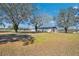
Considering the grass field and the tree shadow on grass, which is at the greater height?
the tree shadow on grass

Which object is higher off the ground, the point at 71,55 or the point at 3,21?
the point at 3,21

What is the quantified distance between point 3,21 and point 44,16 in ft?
1.45

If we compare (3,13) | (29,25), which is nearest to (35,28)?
(29,25)

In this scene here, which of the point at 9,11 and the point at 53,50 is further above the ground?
the point at 9,11

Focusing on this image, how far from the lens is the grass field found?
5023mm

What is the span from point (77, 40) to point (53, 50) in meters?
0.28

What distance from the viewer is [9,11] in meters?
5.07

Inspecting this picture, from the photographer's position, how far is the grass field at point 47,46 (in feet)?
16.5

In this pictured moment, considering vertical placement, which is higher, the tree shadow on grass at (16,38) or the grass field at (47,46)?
the tree shadow on grass at (16,38)

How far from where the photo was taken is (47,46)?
5.05m

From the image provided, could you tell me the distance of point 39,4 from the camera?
16.5 ft

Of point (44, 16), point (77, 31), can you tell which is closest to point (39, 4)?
point (44, 16)

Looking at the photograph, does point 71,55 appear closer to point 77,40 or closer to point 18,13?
point 77,40

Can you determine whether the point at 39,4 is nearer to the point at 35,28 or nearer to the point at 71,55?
the point at 35,28
